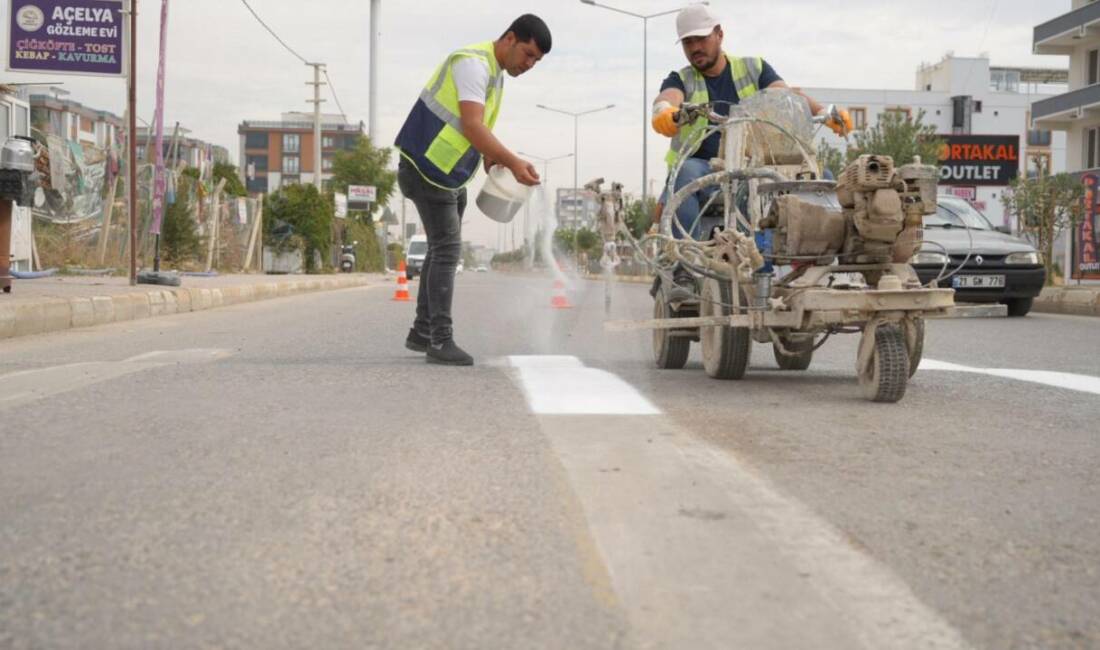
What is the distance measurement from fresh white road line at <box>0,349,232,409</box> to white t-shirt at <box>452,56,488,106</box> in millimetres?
2043

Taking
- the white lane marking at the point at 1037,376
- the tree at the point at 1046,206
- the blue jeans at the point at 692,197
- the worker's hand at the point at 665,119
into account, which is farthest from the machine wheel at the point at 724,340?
the tree at the point at 1046,206

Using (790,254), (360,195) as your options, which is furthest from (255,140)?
(790,254)

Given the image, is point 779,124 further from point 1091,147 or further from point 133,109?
point 1091,147

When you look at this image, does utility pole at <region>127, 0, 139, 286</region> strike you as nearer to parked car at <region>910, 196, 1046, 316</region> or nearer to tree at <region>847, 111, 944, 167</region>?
parked car at <region>910, 196, 1046, 316</region>

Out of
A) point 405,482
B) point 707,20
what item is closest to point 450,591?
point 405,482

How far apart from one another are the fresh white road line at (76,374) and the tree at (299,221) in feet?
94.5

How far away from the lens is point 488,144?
6.26 metres

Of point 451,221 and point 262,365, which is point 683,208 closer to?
point 451,221

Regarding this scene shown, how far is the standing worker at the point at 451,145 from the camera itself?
6.32 m

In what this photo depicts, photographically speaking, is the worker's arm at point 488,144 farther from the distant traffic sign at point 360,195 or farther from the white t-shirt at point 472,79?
the distant traffic sign at point 360,195

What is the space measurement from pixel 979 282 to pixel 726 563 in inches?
469

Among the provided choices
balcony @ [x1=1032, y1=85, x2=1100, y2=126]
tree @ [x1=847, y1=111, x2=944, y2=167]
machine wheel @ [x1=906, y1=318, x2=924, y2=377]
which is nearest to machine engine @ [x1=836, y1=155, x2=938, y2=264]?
machine wheel @ [x1=906, y1=318, x2=924, y2=377]

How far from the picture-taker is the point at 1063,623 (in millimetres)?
2088

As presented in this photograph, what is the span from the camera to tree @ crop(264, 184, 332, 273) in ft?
116
